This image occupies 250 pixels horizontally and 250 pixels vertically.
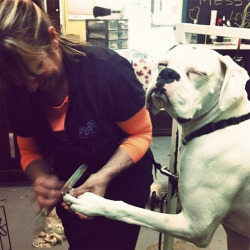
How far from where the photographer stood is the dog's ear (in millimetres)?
→ 629

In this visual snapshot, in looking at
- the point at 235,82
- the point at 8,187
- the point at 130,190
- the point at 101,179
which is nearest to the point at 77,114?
the point at 101,179

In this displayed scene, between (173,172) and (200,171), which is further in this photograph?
(173,172)

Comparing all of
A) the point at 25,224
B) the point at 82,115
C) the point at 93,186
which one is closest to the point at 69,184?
the point at 93,186

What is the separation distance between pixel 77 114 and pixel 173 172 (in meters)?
0.32

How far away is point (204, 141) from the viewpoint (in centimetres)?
67

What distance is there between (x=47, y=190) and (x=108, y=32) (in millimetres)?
1582

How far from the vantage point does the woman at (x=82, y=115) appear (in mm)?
796

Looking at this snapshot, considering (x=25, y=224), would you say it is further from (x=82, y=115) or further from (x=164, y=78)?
(x=164, y=78)

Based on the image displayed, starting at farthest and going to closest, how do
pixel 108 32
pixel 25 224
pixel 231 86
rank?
pixel 108 32 < pixel 25 224 < pixel 231 86

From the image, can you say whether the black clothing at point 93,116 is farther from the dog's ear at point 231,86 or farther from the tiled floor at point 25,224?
the tiled floor at point 25,224

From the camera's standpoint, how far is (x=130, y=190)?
95cm

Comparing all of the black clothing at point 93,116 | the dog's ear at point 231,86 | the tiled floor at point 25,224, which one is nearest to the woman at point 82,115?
the black clothing at point 93,116

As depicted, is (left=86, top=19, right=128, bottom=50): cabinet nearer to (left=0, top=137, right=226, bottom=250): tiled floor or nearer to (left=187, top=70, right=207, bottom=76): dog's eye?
(left=0, top=137, right=226, bottom=250): tiled floor

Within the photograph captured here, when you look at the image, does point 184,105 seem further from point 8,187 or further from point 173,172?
point 8,187
